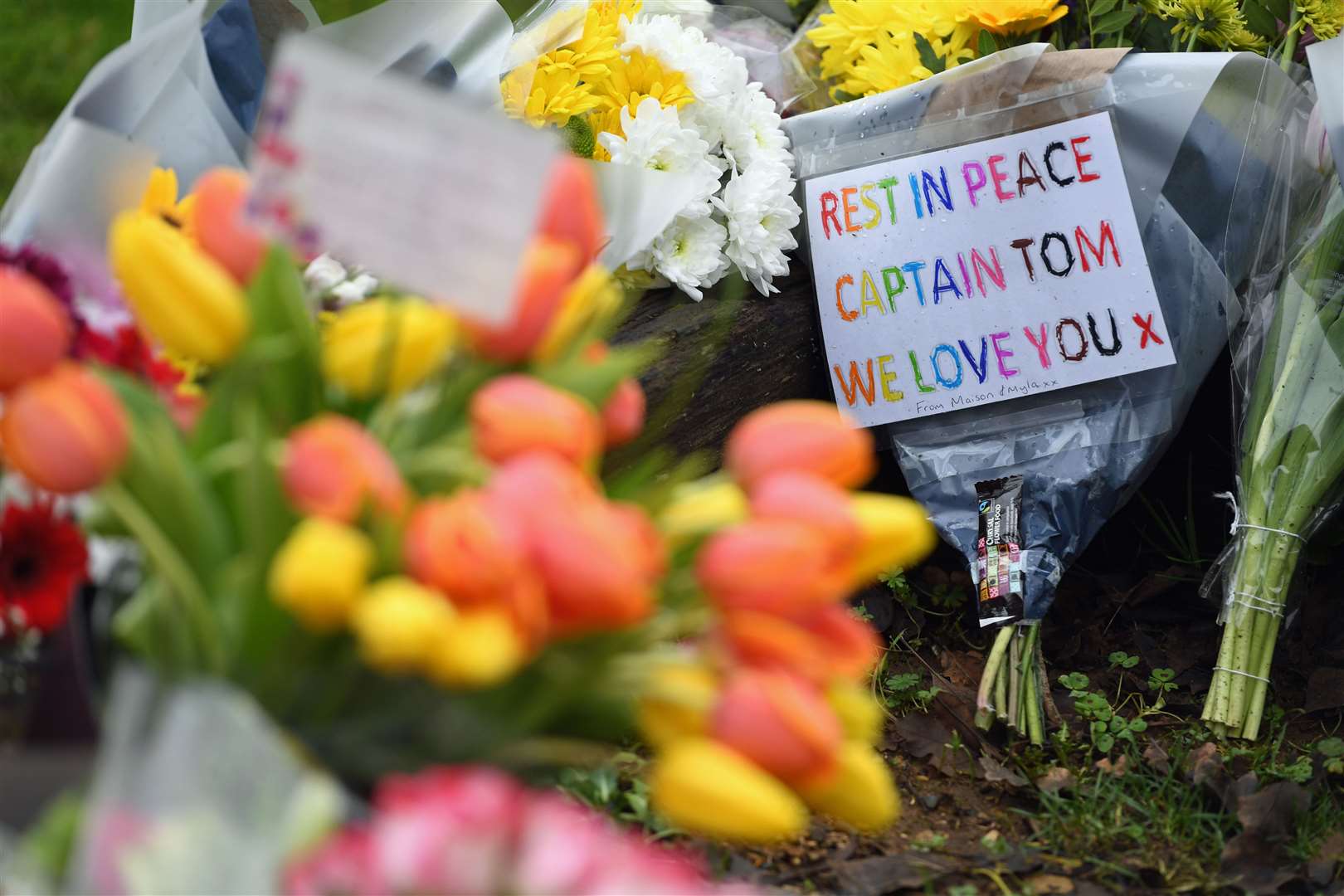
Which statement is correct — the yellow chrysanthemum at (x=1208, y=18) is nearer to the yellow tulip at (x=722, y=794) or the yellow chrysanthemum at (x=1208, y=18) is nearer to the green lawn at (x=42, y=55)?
the yellow tulip at (x=722, y=794)

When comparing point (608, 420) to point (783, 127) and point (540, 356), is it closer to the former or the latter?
point (540, 356)

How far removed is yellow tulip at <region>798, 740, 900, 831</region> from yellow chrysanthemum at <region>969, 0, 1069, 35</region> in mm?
1235

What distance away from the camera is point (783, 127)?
1.70 meters

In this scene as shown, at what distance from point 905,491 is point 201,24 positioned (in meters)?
1.08

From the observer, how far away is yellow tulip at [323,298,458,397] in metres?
0.64

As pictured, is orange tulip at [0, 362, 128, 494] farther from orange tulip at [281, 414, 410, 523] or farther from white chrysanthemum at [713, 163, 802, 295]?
white chrysanthemum at [713, 163, 802, 295]

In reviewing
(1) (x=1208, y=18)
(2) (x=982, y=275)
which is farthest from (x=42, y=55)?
(1) (x=1208, y=18)

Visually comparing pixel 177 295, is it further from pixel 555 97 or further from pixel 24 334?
pixel 555 97

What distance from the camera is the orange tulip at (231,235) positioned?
0.66 metres

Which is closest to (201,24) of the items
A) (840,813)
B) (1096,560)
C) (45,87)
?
(840,813)

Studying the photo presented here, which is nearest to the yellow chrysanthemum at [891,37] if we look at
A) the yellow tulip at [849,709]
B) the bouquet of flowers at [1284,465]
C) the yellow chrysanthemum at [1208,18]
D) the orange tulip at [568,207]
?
the yellow chrysanthemum at [1208,18]

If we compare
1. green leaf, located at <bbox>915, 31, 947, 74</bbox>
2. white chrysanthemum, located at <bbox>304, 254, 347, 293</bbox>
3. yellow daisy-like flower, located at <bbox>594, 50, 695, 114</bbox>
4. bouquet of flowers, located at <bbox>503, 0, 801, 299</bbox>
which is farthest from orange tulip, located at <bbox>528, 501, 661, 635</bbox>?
green leaf, located at <bbox>915, 31, 947, 74</bbox>

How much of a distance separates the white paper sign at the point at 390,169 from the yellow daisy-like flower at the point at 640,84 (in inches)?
37.9

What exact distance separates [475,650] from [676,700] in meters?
0.12
